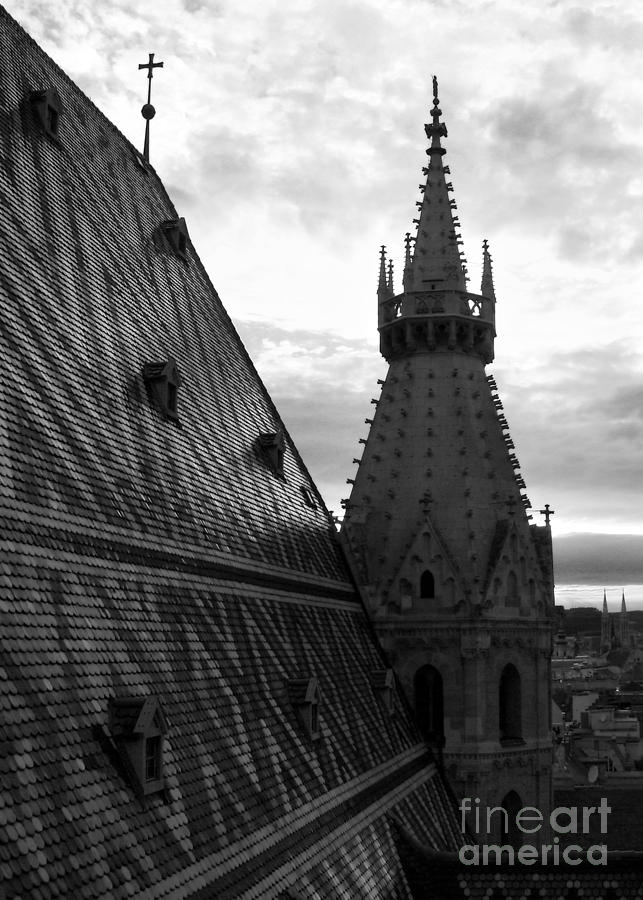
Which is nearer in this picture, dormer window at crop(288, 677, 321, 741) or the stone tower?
dormer window at crop(288, 677, 321, 741)

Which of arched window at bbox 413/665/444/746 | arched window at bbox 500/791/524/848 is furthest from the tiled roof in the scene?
arched window at bbox 500/791/524/848

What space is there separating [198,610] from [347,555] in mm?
15849

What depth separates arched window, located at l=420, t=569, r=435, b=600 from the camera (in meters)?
34.0

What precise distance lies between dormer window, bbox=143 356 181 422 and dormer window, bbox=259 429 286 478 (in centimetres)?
548

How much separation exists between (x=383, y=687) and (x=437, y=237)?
16.9 metres

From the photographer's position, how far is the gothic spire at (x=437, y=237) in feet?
124

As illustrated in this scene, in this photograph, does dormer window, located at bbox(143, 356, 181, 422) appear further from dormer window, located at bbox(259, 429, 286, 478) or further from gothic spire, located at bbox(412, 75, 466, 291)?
gothic spire, located at bbox(412, 75, 466, 291)

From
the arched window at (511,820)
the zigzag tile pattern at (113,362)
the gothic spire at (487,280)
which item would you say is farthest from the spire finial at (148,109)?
the arched window at (511,820)

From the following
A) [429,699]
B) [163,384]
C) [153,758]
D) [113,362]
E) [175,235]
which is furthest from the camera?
[429,699]

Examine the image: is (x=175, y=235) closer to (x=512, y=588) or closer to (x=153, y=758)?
(x=512, y=588)

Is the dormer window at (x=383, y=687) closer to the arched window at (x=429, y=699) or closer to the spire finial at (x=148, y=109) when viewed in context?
the arched window at (x=429, y=699)

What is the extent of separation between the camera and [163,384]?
64.8 ft

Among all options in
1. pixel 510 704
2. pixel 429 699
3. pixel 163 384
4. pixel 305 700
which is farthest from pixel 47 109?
pixel 510 704

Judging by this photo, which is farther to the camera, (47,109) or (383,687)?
(383,687)
